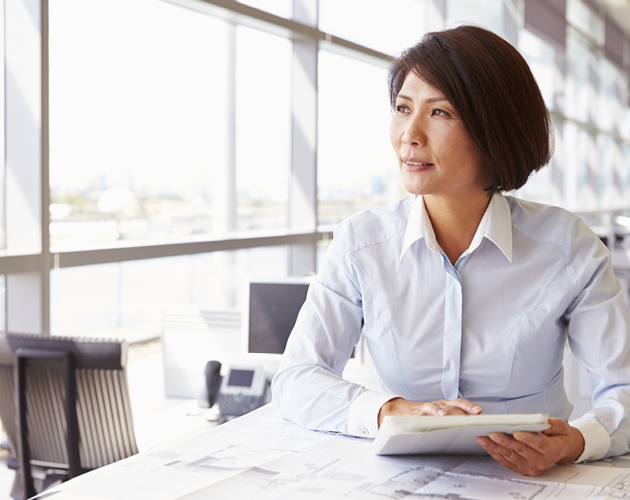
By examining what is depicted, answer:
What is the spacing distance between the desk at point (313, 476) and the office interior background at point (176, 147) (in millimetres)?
800

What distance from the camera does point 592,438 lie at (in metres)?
0.99

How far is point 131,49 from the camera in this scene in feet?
11.4

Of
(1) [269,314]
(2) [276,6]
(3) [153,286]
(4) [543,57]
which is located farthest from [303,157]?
(4) [543,57]

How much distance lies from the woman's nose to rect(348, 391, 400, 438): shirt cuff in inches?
17.9

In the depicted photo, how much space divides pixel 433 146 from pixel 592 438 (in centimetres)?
55

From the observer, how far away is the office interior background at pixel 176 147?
2.51m

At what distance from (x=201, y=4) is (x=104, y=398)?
218cm

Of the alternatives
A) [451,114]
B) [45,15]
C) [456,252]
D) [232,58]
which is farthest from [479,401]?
[232,58]

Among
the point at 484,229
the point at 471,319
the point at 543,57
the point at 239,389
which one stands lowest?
the point at 239,389

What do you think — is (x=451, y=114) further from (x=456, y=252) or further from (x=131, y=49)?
(x=131, y=49)

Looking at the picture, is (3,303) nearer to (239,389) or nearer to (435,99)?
(239,389)

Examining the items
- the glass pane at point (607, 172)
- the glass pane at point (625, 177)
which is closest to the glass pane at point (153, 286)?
the glass pane at point (607, 172)

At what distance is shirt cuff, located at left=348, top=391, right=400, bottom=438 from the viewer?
1.04 meters

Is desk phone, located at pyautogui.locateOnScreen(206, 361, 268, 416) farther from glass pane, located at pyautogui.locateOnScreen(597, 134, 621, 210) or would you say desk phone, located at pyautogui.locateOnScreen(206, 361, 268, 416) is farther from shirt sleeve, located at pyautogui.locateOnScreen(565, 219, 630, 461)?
glass pane, located at pyautogui.locateOnScreen(597, 134, 621, 210)
